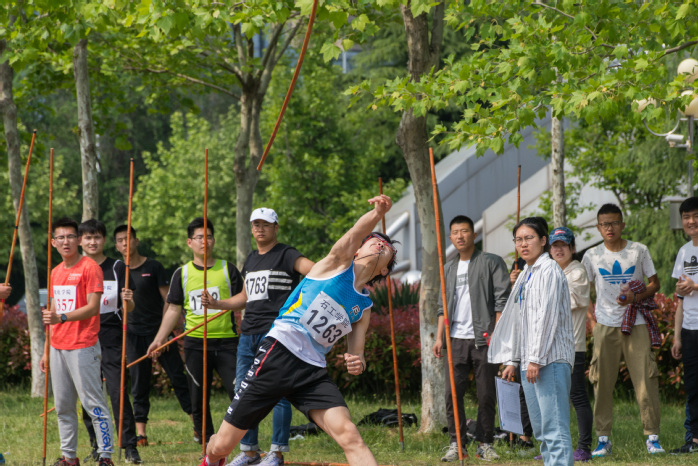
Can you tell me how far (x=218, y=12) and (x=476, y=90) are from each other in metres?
2.14

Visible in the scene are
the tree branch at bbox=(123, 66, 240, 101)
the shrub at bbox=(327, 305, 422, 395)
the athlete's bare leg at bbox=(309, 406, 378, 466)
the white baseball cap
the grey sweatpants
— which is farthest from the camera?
the tree branch at bbox=(123, 66, 240, 101)

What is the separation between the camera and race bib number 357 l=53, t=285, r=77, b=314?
20.4 feet

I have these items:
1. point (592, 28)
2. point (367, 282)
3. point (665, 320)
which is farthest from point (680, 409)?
point (367, 282)

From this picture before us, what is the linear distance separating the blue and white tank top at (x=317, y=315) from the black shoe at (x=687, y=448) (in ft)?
11.4

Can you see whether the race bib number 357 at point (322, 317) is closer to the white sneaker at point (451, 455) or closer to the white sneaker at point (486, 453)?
the white sneaker at point (451, 455)

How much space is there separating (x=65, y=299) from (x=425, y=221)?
3302 mm

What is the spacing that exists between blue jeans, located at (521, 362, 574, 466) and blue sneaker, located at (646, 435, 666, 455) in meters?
2.18

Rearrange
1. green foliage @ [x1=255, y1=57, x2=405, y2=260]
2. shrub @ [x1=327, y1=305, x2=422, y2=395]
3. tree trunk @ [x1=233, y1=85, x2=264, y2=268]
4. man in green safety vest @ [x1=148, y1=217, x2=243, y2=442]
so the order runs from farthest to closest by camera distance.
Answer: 1. green foliage @ [x1=255, y1=57, x2=405, y2=260]
2. tree trunk @ [x1=233, y1=85, x2=264, y2=268]
3. shrub @ [x1=327, y1=305, x2=422, y2=395]
4. man in green safety vest @ [x1=148, y1=217, x2=243, y2=442]

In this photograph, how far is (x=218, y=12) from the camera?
684 cm

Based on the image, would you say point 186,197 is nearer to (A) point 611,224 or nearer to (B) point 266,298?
(B) point 266,298

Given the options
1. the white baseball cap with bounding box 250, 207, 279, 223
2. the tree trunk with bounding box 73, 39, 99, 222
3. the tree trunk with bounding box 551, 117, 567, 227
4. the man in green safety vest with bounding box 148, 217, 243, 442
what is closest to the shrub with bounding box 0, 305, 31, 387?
the tree trunk with bounding box 73, 39, 99, 222

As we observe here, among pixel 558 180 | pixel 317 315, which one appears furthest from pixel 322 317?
pixel 558 180

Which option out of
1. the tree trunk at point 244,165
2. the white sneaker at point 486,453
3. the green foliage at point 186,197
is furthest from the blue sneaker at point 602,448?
the green foliage at point 186,197

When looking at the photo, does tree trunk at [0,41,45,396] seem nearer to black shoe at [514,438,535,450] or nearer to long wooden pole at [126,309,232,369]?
long wooden pole at [126,309,232,369]
